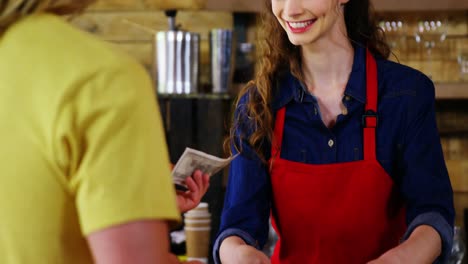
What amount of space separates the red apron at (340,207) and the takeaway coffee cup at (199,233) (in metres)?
1.66

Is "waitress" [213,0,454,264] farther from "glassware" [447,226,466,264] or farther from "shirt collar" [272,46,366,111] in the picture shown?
"glassware" [447,226,466,264]

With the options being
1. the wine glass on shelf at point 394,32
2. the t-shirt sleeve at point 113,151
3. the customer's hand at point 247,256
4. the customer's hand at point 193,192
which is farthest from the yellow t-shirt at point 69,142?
the wine glass on shelf at point 394,32

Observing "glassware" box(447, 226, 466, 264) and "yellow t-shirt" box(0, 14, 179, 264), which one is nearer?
"yellow t-shirt" box(0, 14, 179, 264)

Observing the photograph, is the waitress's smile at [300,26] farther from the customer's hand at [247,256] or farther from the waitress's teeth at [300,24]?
the customer's hand at [247,256]

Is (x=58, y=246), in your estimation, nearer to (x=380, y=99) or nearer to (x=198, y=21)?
(x=380, y=99)

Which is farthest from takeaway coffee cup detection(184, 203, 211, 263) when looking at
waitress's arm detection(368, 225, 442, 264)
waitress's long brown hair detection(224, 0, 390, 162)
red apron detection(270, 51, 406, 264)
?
waitress's arm detection(368, 225, 442, 264)

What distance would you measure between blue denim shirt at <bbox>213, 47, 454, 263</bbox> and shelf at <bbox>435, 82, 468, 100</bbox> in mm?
2434

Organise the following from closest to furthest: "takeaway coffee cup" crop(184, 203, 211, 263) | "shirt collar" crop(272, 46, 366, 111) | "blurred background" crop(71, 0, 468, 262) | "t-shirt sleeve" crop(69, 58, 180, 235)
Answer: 1. "t-shirt sleeve" crop(69, 58, 180, 235)
2. "shirt collar" crop(272, 46, 366, 111)
3. "takeaway coffee cup" crop(184, 203, 211, 263)
4. "blurred background" crop(71, 0, 468, 262)

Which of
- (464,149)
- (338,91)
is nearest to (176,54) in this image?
(464,149)

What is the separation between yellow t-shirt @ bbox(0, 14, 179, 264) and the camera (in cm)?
88

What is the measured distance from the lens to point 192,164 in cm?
158

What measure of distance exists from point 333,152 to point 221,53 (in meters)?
2.60

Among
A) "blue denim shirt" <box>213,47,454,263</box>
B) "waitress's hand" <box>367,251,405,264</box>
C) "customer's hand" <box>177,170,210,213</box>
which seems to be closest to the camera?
"customer's hand" <box>177,170,210,213</box>

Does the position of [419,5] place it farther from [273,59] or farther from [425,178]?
[425,178]
